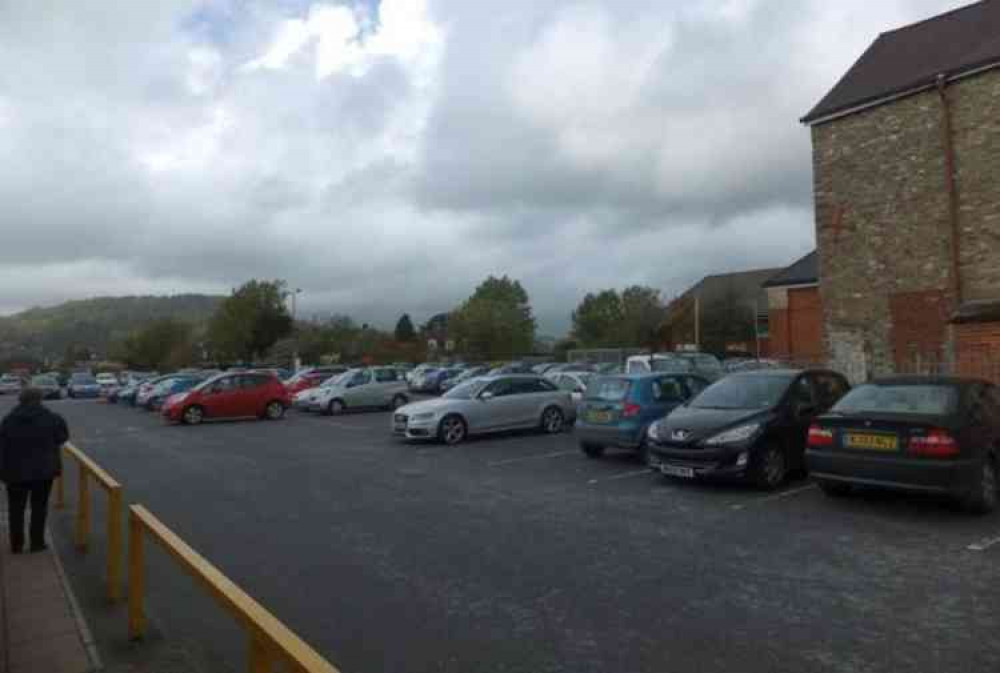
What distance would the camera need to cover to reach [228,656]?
482 centimetres

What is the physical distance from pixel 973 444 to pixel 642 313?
64865 millimetres

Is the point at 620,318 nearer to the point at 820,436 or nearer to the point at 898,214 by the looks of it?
the point at 898,214

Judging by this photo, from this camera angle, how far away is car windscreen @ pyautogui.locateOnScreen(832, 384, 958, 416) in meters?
8.38

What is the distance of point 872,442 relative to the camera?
8383 mm

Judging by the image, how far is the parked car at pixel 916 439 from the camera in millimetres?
7926

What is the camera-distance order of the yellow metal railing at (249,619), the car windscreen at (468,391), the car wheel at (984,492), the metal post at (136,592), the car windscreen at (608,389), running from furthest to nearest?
1. the car windscreen at (468,391)
2. the car windscreen at (608,389)
3. the car wheel at (984,492)
4. the metal post at (136,592)
5. the yellow metal railing at (249,619)

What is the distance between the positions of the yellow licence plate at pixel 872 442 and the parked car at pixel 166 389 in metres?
27.7

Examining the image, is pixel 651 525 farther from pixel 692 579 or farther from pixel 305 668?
pixel 305 668

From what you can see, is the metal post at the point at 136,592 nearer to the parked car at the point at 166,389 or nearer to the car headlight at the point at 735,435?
the car headlight at the point at 735,435

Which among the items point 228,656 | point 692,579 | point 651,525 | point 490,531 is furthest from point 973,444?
point 228,656

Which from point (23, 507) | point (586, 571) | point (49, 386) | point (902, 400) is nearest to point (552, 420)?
point (902, 400)

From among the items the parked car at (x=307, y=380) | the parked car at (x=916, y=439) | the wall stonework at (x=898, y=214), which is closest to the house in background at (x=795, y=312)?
the wall stonework at (x=898, y=214)

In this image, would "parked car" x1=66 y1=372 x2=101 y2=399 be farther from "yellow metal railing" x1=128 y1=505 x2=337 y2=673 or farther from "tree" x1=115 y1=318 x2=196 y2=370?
"yellow metal railing" x1=128 y1=505 x2=337 y2=673

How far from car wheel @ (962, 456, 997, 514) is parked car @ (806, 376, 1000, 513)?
0.01 m
